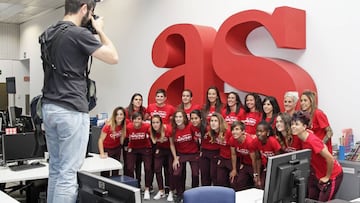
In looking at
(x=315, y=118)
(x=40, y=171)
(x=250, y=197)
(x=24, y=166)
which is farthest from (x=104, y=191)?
(x=315, y=118)

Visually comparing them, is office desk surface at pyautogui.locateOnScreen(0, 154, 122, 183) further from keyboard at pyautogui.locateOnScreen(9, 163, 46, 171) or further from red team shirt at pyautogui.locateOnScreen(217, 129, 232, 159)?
red team shirt at pyautogui.locateOnScreen(217, 129, 232, 159)

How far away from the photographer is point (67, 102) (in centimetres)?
198

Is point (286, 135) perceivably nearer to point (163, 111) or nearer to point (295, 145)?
point (295, 145)

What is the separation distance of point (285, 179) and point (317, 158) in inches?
75.0

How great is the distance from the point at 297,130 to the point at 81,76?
2.62 m

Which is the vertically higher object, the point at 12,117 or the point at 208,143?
the point at 12,117

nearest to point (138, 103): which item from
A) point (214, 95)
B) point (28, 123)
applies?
point (214, 95)

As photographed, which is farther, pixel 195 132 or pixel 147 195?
pixel 147 195

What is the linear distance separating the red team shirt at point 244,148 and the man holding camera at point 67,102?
3270mm

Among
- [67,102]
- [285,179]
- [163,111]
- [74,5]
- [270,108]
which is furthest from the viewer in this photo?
[163,111]

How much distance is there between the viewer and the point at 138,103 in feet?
22.3

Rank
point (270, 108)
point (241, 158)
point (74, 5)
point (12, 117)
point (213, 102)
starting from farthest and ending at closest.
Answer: point (12, 117)
point (213, 102)
point (241, 158)
point (270, 108)
point (74, 5)

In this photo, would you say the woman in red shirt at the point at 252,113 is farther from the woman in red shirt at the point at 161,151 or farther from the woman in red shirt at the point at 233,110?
the woman in red shirt at the point at 161,151

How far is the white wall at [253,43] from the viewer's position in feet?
16.6
